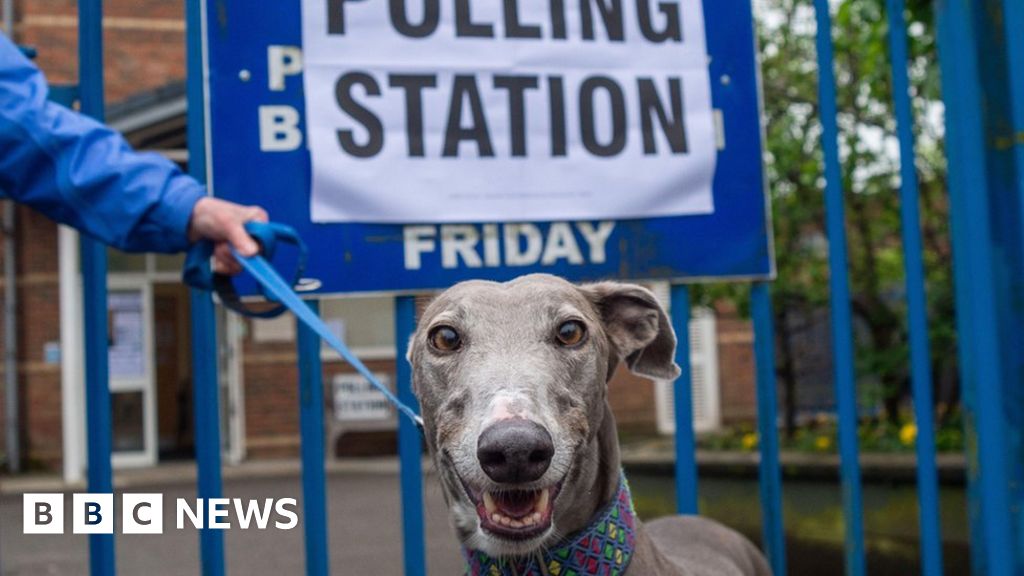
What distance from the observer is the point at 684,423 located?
3.38 metres

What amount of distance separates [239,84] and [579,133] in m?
0.97

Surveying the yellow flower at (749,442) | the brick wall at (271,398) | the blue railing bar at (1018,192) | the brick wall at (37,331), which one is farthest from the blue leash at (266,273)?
the brick wall at (271,398)

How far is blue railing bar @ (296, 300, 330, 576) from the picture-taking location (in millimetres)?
3016

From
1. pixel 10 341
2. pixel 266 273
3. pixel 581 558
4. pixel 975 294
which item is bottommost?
pixel 581 558

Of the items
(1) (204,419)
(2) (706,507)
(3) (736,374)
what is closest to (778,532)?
(1) (204,419)

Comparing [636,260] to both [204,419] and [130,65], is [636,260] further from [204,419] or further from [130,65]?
[130,65]

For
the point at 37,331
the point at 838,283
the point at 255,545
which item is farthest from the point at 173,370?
the point at 838,283

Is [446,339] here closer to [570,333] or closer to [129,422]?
[570,333]

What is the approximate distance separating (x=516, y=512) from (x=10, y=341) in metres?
13.8

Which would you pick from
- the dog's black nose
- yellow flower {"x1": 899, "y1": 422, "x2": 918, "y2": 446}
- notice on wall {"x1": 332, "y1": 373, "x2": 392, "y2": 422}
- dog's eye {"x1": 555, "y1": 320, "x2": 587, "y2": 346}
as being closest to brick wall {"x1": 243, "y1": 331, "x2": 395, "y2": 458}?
notice on wall {"x1": 332, "y1": 373, "x2": 392, "y2": 422}

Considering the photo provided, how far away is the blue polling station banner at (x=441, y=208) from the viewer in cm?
309

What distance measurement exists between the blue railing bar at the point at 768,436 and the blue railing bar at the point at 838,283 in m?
0.20

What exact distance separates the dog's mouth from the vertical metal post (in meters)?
1.71

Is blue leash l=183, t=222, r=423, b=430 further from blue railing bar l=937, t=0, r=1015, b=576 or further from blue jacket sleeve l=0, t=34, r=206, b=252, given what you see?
blue railing bar l=937, t=0, r=1015, b=576
